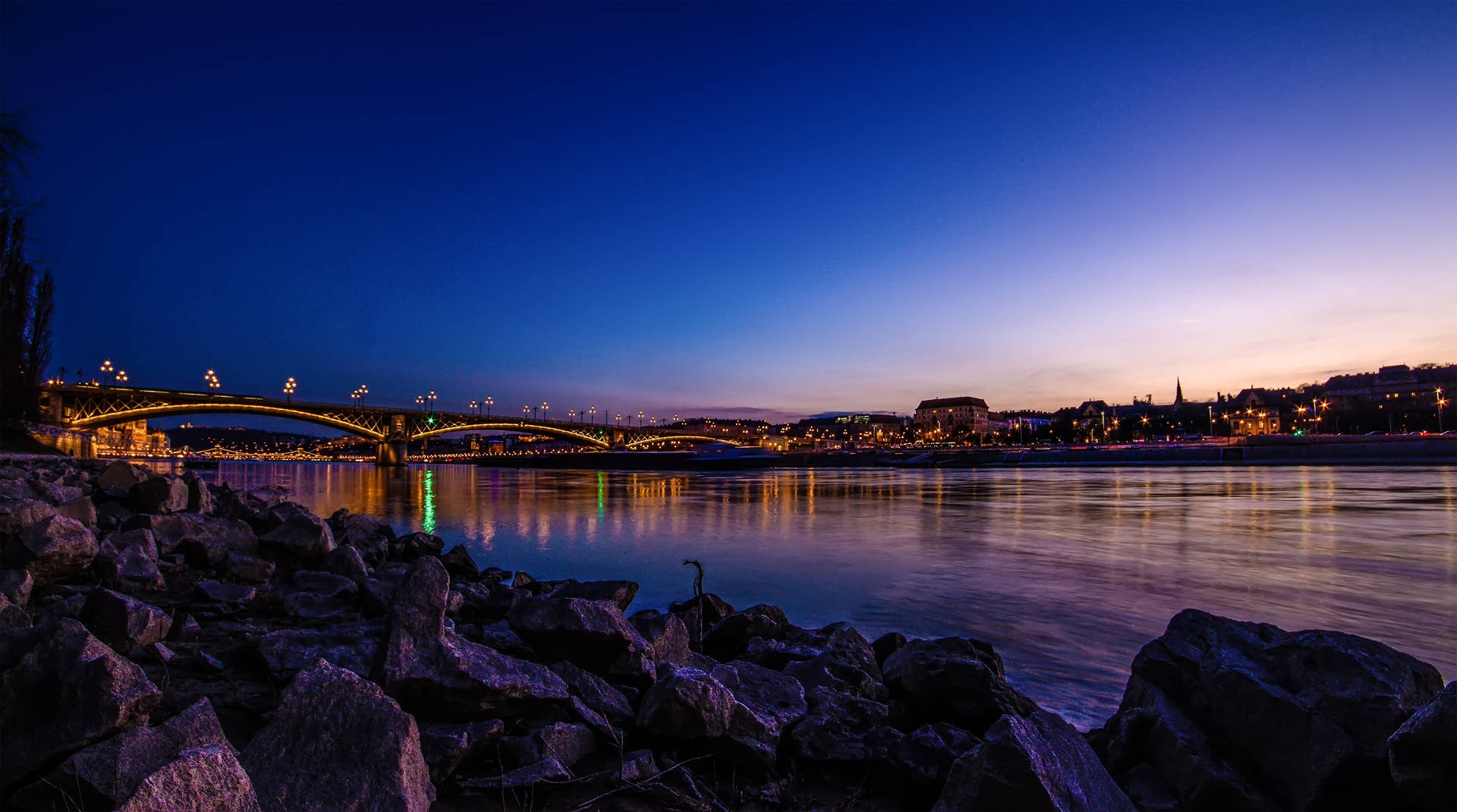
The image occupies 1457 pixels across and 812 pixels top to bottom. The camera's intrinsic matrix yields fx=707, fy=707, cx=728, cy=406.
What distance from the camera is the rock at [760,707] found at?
12.1 feet

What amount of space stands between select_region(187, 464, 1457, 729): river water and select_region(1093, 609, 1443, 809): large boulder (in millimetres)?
1490

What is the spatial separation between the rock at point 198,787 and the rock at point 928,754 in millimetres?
2909

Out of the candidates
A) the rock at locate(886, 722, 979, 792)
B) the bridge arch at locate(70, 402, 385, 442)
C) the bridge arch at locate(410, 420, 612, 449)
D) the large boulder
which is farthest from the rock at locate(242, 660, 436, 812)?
the bridge arch at locate(410, 420, 612, 449)

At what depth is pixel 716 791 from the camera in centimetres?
350

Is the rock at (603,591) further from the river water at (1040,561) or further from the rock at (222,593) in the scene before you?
the rock at (222,593)

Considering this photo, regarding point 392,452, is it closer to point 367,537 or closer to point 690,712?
point 367,537

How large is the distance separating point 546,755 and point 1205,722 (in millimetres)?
3533

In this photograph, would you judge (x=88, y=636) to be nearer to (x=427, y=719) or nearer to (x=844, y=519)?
(x=427, y=719)

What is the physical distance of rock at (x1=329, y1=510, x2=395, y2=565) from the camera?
11547 mm

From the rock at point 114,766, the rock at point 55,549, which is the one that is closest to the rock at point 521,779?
the rock at point 114,766

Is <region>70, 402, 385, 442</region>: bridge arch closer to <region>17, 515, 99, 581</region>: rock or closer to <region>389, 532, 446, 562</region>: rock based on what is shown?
<region>389, 532, 446, 562</region>: rock

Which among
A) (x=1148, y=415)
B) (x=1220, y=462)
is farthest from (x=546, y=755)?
(x=1148, y=415)

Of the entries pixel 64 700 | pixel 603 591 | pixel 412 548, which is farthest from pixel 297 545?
pixel 64 700

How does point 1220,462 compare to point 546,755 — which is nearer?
point 546,755
